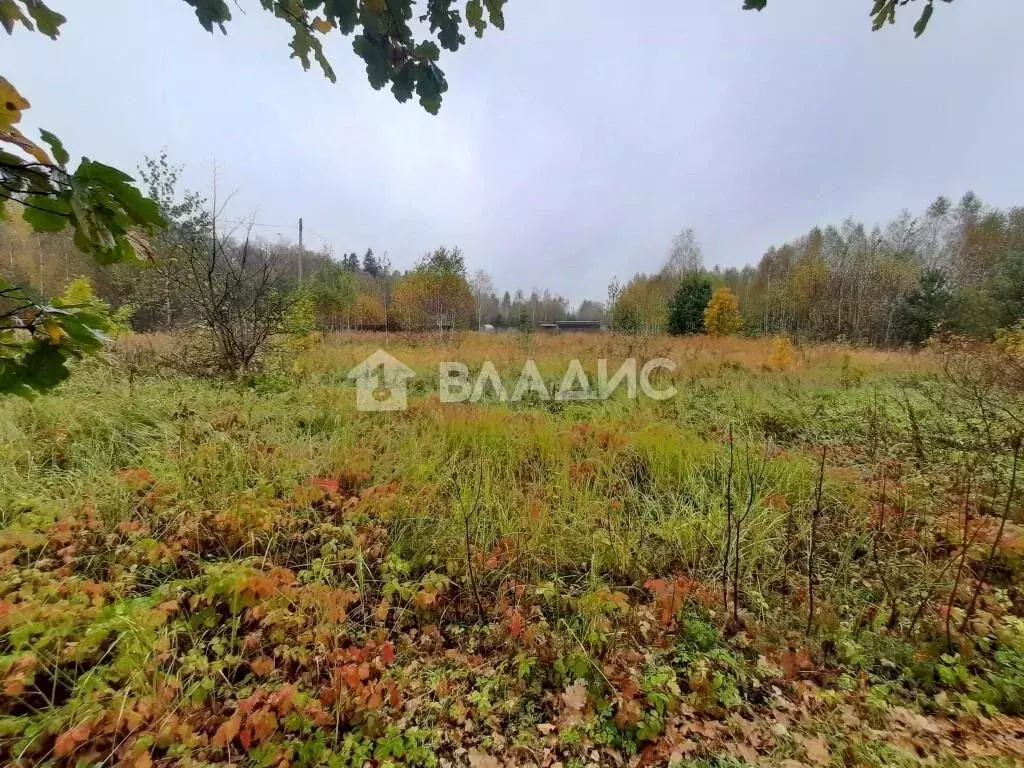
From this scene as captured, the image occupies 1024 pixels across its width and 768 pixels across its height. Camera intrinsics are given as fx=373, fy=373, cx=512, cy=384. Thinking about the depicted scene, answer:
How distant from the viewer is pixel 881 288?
19203 millimetres

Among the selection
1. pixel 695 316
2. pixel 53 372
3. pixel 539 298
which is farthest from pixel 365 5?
pixel 539 298

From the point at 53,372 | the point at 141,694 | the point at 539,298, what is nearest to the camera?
the point at 53,372

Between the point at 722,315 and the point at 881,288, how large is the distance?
9.57 meters

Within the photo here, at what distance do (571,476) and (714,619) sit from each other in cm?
139

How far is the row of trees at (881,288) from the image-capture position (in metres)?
14.1

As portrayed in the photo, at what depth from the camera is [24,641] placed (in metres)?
1.52

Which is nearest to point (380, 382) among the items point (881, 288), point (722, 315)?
point (722, 315)

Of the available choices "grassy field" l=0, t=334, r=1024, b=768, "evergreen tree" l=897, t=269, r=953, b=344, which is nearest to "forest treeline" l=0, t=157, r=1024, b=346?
"evergreen tree" l=897, t=269, r=953, b=344

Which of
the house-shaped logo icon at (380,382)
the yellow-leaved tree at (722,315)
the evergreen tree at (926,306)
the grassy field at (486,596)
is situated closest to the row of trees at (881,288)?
the evergreen tree at (926,306)

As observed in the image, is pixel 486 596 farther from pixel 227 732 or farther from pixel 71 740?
pixel 71 740

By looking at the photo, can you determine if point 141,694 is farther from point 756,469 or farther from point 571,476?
point 756,469

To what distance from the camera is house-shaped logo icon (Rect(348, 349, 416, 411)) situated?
14.8ft

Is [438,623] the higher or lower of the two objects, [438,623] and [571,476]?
the lower

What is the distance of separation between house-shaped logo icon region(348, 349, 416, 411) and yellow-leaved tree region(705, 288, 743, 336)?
1537cm
